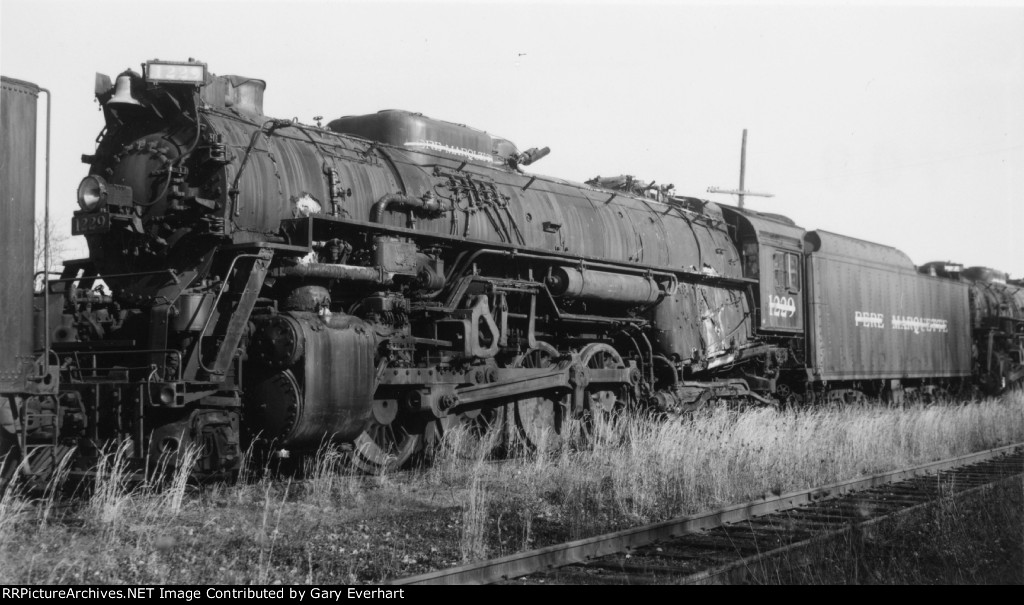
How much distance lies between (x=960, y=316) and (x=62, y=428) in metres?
Result: 21.1

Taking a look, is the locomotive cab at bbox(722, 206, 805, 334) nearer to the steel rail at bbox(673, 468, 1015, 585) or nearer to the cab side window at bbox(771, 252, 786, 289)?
the cab side window at bbox(771, 252, 786, 289)

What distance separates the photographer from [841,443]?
12922 mm

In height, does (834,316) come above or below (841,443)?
above

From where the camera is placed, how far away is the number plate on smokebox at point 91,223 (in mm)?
8578

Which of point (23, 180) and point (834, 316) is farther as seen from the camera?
point (834, 316)

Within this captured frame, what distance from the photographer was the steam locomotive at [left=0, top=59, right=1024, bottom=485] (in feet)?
26.1

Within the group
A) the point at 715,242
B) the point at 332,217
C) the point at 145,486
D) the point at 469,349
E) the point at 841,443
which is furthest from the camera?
the point at 715,242

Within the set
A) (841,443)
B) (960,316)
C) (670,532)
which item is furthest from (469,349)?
(960,316)

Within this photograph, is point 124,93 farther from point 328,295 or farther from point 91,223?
point 328,295

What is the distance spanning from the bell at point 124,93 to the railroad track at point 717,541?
588cm

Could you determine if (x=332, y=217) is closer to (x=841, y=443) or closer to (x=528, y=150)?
(x=528, y=150)

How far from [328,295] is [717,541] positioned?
164 inches

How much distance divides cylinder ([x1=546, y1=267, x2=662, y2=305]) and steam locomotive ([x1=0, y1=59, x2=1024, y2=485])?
1.4 inches

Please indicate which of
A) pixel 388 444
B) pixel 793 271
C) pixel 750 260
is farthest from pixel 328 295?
pixel 793 271
